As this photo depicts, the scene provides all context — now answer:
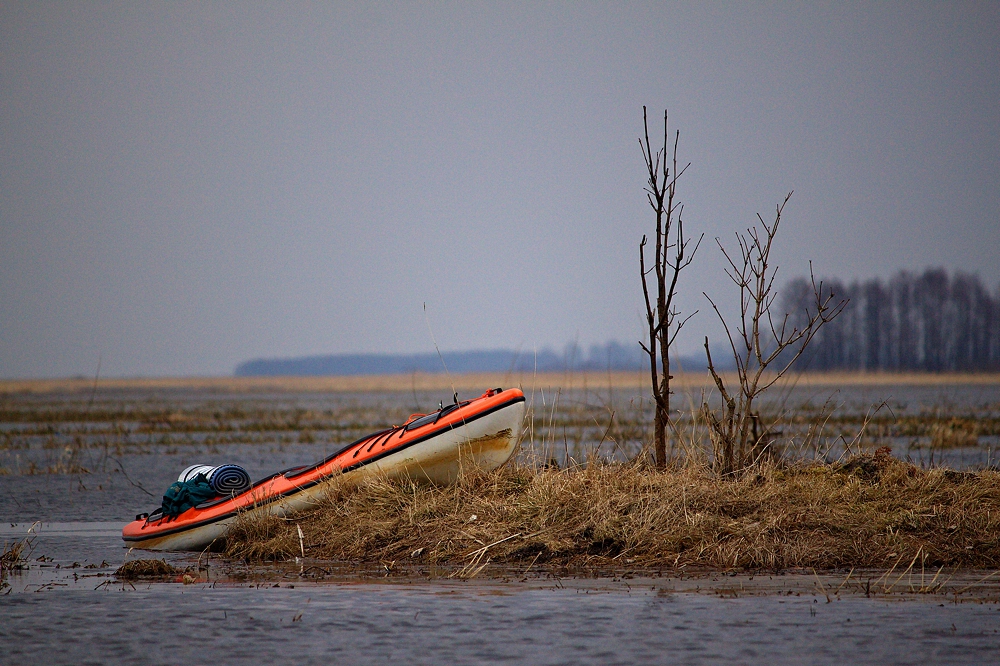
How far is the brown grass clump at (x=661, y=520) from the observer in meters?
8.67

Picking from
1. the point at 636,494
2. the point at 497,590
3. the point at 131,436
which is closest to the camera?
the point at 497,590

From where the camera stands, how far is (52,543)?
35.3ft

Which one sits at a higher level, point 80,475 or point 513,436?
point 513,436

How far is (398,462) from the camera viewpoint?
998 centimetres

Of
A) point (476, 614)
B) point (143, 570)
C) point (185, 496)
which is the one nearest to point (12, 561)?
point (143, 570)

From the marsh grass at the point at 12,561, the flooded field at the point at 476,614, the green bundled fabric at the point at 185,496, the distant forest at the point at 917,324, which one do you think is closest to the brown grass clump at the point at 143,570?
the flooded field at the point at 476,614

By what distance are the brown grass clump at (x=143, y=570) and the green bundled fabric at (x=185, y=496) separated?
1.45 meters

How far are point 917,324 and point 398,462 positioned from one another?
10445 centimetres

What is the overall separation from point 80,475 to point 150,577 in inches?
379

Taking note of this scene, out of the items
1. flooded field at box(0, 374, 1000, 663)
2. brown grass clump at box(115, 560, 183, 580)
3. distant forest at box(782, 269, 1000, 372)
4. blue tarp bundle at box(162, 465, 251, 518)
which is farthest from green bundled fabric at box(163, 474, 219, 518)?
distant forest at box(782, 269, 1000, 372)

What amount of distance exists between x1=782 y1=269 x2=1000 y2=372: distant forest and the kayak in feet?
320

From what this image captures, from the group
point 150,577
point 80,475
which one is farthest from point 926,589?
point 80,475

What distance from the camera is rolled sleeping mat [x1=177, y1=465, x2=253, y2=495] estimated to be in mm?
10531

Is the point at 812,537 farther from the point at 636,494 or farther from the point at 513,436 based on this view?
the point at 513,436
